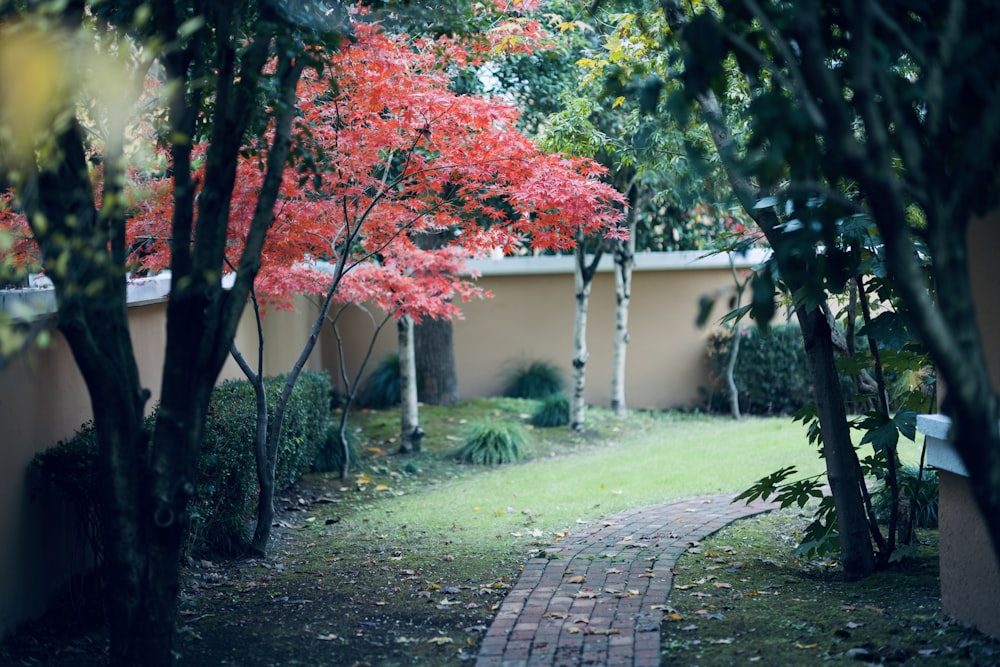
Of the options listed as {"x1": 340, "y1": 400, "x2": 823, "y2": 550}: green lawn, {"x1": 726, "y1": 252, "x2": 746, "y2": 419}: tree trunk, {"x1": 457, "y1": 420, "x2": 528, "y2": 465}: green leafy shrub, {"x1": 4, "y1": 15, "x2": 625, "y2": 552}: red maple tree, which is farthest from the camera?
{"x1": 726, "y1": 252, "x2": 746, "y2": 419}: tree trunk

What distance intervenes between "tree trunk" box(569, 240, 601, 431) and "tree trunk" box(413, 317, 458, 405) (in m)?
1.88

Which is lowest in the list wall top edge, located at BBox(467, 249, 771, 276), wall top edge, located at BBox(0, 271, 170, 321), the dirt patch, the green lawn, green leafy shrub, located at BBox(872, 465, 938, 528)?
the green lawn

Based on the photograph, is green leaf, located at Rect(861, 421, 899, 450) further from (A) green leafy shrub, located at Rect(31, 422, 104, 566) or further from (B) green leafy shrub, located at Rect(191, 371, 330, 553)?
(A) green leafy shrub, located at Rect(31, 422, 104, 566)

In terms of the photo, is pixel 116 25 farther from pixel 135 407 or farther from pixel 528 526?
pixel 528 526

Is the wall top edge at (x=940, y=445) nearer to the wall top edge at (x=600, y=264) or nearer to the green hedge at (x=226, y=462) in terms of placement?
the green hedge at (x=226, y=462)

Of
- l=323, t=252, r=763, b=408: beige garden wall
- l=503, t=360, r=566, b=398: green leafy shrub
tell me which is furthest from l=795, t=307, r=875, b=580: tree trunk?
l=323, t=252, r=763, b=408: beige garden wall

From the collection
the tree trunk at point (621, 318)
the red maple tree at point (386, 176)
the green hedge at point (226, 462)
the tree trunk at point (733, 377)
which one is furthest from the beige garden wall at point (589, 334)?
the red maple tree at point (386, 176)

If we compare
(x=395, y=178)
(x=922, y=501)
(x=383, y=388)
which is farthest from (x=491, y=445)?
(x=922, y=501)

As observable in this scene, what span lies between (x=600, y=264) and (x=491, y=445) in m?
5.08

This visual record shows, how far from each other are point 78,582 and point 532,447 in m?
7.07

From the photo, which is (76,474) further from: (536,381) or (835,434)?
(536,381)

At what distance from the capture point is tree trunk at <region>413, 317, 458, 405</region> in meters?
14.1

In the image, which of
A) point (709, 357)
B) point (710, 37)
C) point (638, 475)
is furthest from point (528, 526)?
point (709, 357)

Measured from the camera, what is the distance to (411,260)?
9695 mm
